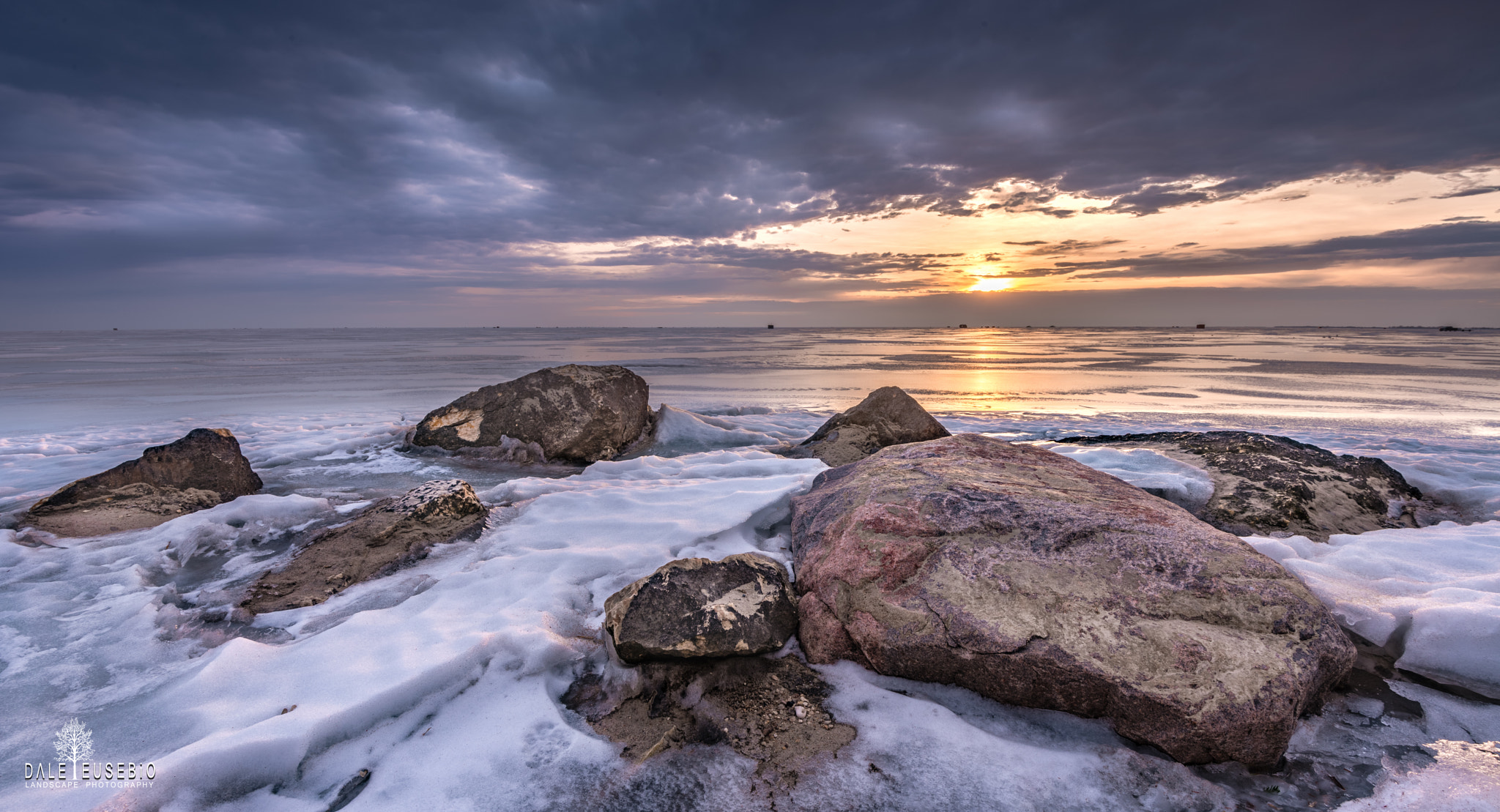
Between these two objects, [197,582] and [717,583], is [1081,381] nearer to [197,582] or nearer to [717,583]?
[717,583]

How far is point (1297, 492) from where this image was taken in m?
4.17

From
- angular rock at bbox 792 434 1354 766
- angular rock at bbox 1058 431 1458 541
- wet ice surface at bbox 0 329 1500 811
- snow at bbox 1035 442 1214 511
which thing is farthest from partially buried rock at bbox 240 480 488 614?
angular rock at bbox 1058 431 1458 541

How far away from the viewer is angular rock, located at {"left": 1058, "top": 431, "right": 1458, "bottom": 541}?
4.01 metres

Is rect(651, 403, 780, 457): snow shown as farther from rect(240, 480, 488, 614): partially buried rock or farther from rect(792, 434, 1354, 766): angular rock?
rect(792, 434, 1354, 766): angular rock

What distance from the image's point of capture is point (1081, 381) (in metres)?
16.1

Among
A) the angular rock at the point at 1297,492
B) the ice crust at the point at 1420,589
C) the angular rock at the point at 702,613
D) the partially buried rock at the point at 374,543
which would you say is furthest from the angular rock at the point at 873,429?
the angular rock at the point at 702,613

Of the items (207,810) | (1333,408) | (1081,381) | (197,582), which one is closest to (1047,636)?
(207,810)

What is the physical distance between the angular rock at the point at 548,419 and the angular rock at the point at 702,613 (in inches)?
171

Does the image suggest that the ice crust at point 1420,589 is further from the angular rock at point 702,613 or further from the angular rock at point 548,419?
the angular rock at point 548,419

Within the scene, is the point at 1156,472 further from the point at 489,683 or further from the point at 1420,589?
the point at 489,683

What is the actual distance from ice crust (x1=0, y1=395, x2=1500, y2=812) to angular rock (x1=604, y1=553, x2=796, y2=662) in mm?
286

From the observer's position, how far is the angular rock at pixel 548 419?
22.1 feet

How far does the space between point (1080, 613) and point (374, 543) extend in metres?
3.80

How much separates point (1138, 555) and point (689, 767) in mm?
1924
